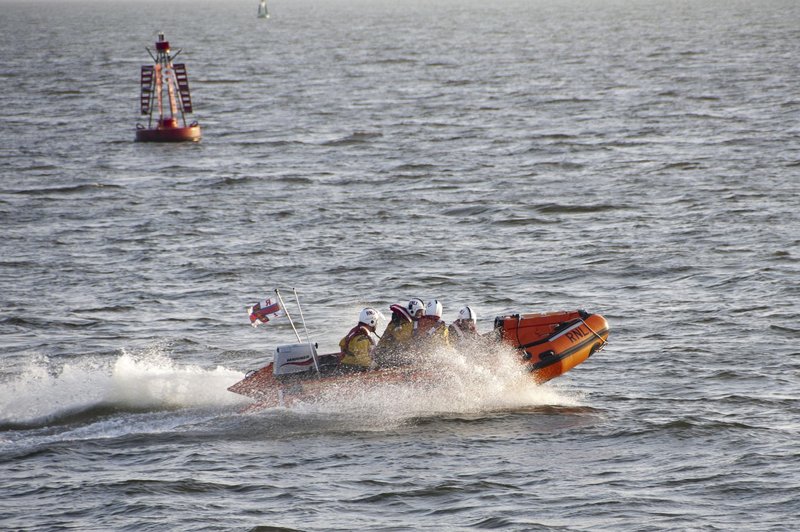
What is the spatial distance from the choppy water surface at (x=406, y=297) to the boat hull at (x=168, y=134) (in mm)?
1092

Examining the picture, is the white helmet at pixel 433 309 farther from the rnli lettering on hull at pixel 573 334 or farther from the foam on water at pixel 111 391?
the foam on water at pixel 111 391

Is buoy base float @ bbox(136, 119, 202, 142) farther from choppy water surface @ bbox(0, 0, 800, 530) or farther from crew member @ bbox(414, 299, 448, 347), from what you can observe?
crew member @ bbox(414, 299, 448, 347)

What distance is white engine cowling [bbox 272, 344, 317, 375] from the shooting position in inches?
→ 721

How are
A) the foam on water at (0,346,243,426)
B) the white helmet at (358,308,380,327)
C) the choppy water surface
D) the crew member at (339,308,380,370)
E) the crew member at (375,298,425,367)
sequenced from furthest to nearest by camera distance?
1. the crew member at (375,298,425,367)
2. the white helmet at (358,308,380,327)
3. the crew member at (339,308,380,370)
4. the foam on water at (0,346,243,426)
5. the choppy water surface

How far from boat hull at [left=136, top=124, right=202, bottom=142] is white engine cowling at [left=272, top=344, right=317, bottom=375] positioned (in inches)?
1186

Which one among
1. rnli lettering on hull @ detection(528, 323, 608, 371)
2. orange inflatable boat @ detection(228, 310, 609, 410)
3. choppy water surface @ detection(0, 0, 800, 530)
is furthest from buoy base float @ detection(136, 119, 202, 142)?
rnli lettering on hull @ detection(528, 323, 608, 371)

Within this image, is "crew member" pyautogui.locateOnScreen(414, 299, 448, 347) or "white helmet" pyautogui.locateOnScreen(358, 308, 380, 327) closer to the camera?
"white helmet" pyautogui.locateOnScreen(358, 308, 380, 327)

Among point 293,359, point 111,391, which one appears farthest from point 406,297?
point 111,391

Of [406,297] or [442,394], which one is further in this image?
[406,297]

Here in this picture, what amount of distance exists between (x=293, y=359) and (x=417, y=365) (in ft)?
5.90

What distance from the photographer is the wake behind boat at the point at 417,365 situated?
700 inches

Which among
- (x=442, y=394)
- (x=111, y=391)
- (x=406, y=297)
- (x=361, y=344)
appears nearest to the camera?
(x=361, y=344)

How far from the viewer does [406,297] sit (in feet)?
81.3

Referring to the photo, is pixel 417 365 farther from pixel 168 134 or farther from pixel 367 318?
pixel 168 134
